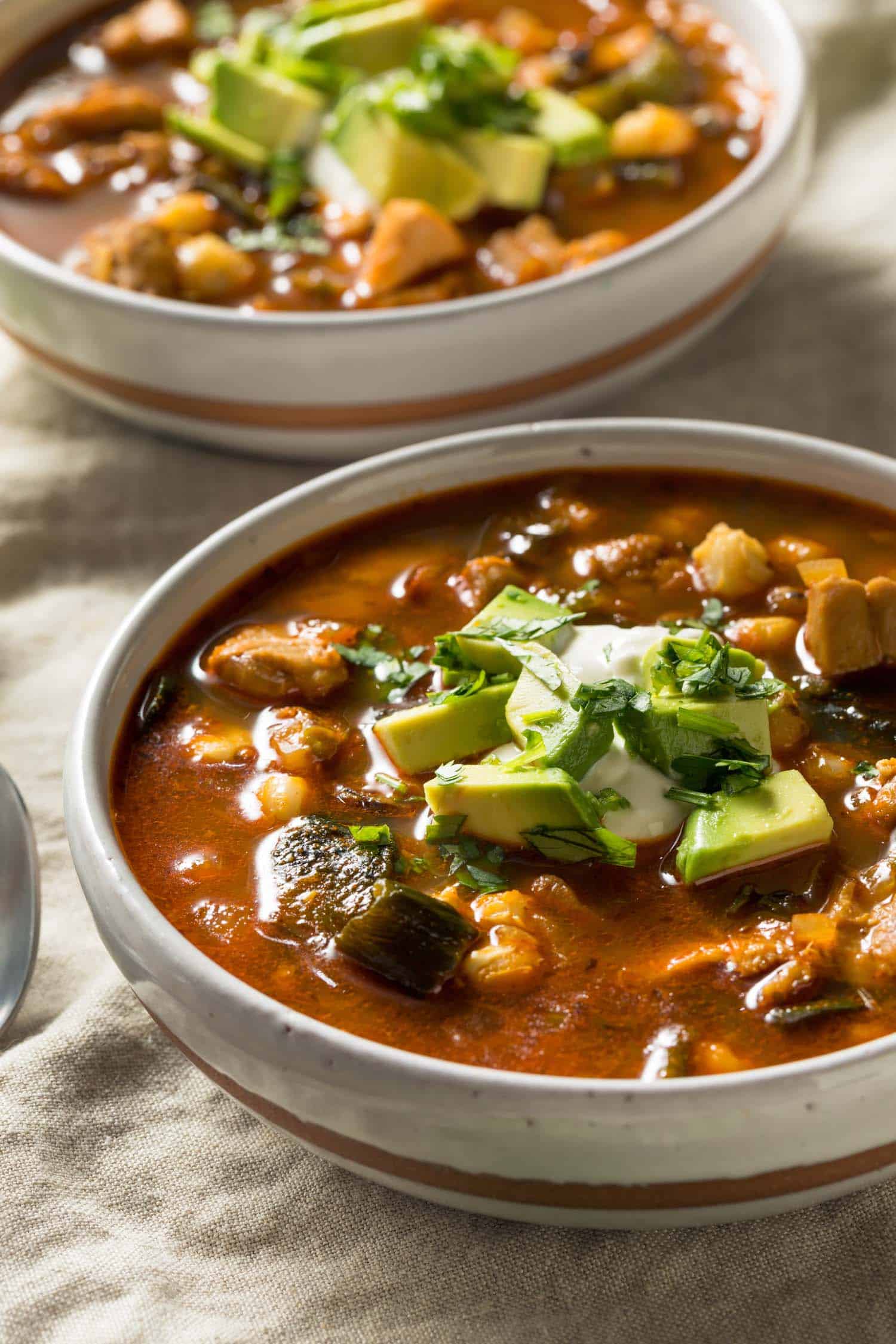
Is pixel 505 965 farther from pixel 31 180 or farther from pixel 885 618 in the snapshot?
pixel 31 180

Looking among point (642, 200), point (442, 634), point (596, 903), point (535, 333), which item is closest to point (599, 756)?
point (596, 903)

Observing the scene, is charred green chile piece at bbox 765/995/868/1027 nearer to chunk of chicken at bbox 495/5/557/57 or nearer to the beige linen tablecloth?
the beige linen tablecloth

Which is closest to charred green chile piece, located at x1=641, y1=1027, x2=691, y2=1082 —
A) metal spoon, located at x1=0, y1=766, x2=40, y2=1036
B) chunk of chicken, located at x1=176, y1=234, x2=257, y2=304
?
metal spoon, located at x1=0, y1=766, x2=40, y2=1036

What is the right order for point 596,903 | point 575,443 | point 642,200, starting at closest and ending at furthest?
point 596,903 < point 575,443 < point 642,200

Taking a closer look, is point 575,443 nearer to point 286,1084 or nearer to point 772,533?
point 772,533

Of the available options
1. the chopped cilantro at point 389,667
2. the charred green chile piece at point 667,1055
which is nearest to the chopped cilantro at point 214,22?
the chopped cilantro at point 389,667
